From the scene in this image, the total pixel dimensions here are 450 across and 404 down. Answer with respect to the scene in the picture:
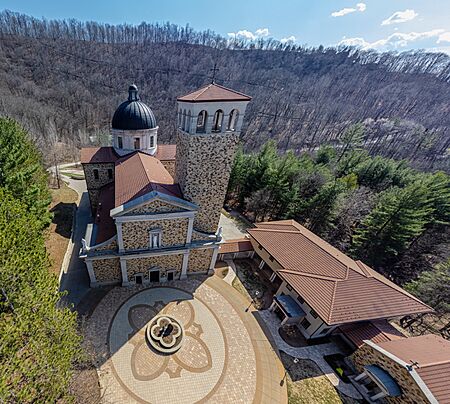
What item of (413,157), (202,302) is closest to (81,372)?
(202,302)

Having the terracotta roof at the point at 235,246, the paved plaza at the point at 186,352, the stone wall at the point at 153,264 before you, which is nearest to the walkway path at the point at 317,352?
the paved plaza at the point at 186,352

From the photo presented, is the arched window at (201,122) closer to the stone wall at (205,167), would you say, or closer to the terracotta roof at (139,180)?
the stone wall at (205,167)

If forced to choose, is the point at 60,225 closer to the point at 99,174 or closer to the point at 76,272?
the point at 99,174

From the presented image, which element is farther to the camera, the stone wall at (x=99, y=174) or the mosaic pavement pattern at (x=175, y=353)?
the stone wall at (x=99, y=174)

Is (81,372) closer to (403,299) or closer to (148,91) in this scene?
(403,299)

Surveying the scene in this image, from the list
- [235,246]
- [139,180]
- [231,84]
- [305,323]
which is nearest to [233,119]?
[139,180]

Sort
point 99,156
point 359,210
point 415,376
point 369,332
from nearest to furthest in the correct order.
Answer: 1. point 415,376
2. point 369,332
3. point 99,156
4. point 359,210
